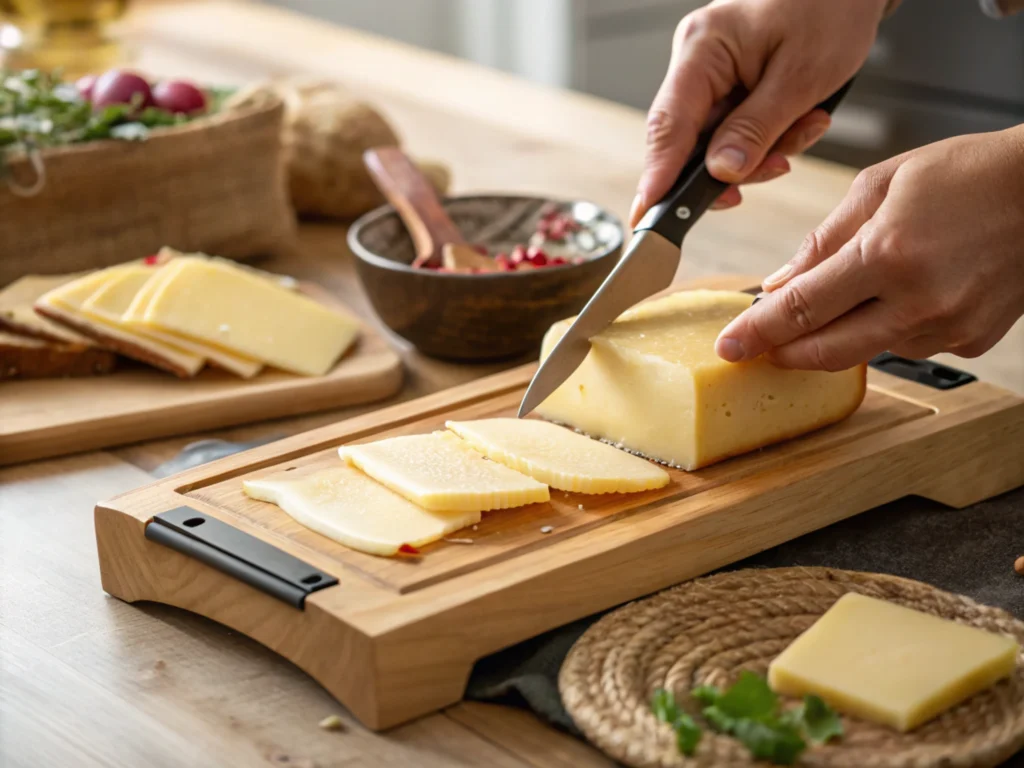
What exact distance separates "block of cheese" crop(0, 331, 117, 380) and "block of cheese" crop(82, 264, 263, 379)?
0.18ft

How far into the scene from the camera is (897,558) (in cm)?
149

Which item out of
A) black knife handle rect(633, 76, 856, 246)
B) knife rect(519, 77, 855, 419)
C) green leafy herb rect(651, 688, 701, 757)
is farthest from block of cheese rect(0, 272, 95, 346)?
green leafy herb rect(651, 688, 701, 757)

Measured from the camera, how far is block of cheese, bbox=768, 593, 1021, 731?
44.3 inches

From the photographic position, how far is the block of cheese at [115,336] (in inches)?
77.0

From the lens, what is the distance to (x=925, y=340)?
1433 mm

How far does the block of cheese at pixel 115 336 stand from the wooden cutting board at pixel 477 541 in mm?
416

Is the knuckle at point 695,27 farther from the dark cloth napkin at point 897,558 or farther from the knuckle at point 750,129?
the dark cloth napkin at point 897,558

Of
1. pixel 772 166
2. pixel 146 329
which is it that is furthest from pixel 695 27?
pixel 146 329

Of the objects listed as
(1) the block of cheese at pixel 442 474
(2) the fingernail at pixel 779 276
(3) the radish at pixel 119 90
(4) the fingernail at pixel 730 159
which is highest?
(4) the fingernail at pixel 730 159

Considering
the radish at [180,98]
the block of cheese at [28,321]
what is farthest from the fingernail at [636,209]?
the radish at [180,98]

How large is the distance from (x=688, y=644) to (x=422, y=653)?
0.25 m

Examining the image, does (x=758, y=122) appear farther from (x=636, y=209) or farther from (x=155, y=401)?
(x=155, y=401)

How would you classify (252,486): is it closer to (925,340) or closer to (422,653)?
(422,653)

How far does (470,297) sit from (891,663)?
3.12 ft
